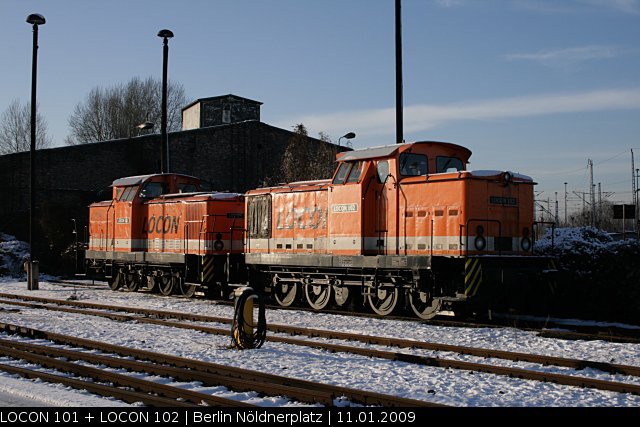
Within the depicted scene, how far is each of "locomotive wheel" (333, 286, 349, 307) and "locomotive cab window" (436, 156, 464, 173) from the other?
11.8 feet

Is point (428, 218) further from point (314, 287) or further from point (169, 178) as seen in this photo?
point (169, 178)

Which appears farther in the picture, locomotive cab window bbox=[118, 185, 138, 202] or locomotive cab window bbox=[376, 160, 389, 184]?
locomotive cab window bbox=[118, 185, 138, 202]

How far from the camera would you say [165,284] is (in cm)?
2225

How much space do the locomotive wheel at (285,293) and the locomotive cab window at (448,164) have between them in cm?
505

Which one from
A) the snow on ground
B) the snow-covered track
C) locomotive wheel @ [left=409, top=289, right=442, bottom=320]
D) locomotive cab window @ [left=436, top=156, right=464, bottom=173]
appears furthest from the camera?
locomotive cab window @ [left=436, top=156, right=464, bottom=173]

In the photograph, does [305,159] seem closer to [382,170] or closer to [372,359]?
[382,170]

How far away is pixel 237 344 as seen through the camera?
36.1 feet

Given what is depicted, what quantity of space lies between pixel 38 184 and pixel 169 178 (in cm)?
1622

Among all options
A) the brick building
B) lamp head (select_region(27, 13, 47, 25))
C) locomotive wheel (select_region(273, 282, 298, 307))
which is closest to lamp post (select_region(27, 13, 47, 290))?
lamp head (select_region(27, 13, 47, 25))

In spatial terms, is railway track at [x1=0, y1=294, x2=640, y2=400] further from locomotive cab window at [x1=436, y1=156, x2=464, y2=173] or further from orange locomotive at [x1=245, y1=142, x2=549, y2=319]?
locomotive cab window at [x1=436, y1=156, x2=464, y2=173]

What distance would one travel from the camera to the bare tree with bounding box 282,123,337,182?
38.3 metres

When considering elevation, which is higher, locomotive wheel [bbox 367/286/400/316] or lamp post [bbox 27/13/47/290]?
lamp post [bbox 27/13/47/290]

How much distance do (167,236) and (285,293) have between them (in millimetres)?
5563

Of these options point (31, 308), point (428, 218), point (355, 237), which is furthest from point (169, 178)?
point (428, 218)
